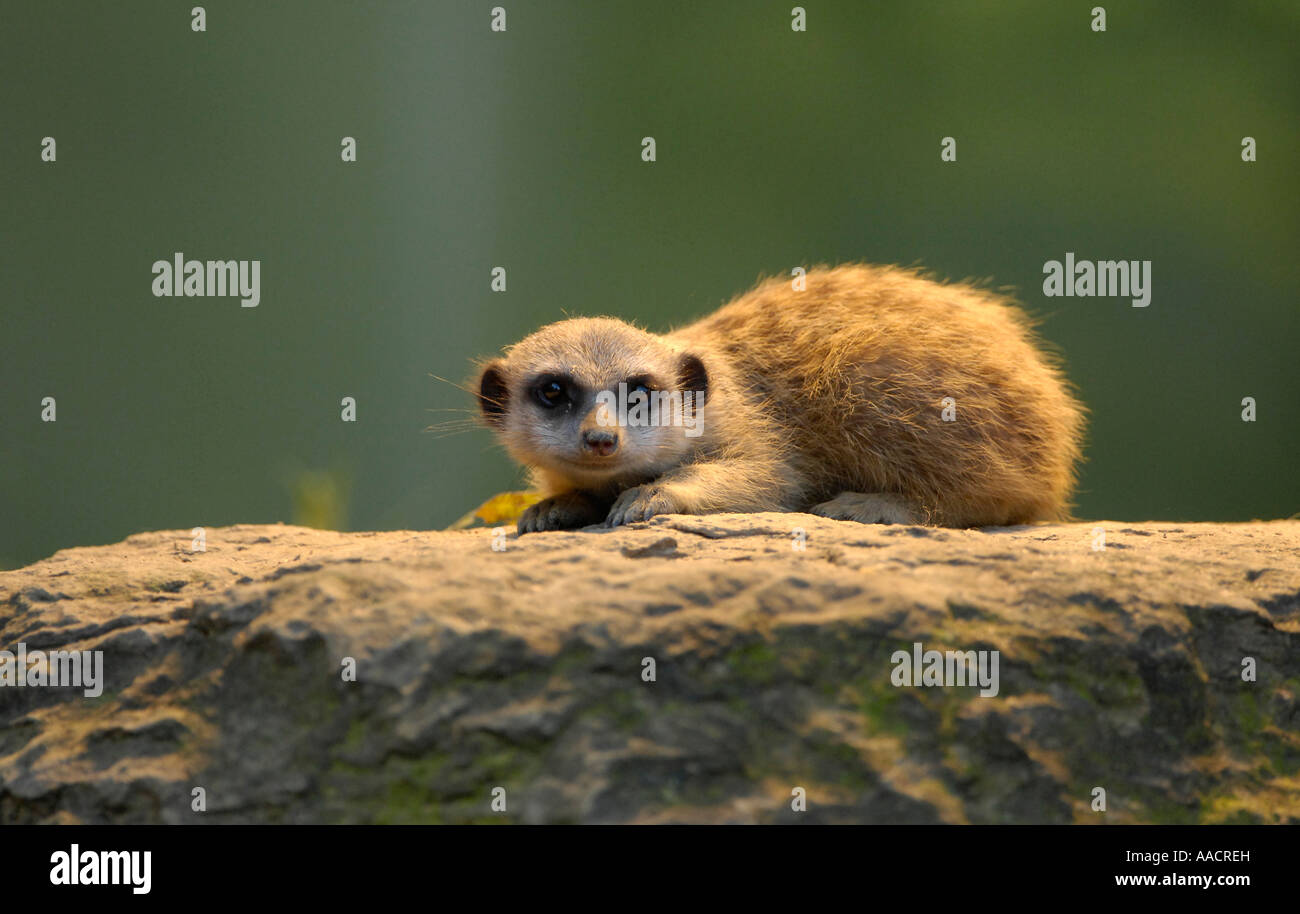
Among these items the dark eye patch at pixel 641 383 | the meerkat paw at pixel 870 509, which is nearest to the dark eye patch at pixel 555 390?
the dark eye patch at pixel 641 383

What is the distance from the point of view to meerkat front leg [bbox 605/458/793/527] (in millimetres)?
3537

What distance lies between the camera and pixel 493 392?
423cm

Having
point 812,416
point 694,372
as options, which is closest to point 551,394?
point 694,372

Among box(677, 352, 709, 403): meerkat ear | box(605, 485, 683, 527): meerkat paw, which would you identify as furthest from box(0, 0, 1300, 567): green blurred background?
box(605, 485, 683, 527): meerkat paw

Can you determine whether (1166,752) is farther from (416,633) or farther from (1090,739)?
(416,633)

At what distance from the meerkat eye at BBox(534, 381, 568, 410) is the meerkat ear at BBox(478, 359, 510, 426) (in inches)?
9.2

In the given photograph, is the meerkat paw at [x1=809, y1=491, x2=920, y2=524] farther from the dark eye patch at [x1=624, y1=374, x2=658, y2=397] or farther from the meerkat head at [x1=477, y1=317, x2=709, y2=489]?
the dark eye patch at [x1=624, y1=374, x2=658, y2=397]

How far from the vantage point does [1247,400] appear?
604 cm

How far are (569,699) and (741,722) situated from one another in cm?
36

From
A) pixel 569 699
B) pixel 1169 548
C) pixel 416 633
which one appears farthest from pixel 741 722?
pixel 1169 548

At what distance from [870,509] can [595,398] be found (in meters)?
1.06

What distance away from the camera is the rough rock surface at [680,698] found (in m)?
2.19

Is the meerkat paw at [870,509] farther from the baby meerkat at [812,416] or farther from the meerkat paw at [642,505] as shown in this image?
the meerkat paw at [642,505]

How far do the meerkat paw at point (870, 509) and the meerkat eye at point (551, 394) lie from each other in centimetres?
101
